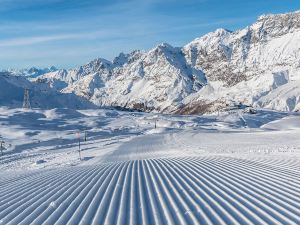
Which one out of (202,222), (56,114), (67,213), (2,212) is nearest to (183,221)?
(202,222)

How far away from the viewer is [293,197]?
13773 millimetres

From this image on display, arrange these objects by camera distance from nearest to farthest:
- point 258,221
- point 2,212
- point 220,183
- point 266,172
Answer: point 258,221 < point 2,212 < point 220,183 < point 266,172

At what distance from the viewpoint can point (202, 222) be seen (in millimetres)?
11047

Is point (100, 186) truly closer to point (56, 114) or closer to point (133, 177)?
point (133, 177)

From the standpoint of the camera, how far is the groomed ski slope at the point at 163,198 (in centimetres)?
1171

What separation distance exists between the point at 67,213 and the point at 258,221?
490 cm

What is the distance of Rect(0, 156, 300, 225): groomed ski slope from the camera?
38.4 ft

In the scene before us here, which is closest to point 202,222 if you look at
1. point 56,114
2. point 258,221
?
point 258,221

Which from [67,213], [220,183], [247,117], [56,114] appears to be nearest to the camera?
[67,213]

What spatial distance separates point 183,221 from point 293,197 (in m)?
4.18

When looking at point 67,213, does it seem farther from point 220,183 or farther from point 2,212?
point 220,183

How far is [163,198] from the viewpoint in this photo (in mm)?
14211

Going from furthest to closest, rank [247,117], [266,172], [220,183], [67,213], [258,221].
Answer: [247,117] → [266,172] → [220,183] → [67,213] → [258,221]

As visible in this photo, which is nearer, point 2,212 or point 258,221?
point 258,221
